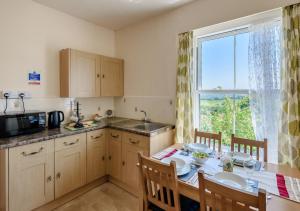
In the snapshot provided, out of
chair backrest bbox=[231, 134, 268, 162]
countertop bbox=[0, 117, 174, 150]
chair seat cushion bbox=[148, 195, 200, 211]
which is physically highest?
countertop bbox=[0, 117, 174, 150]

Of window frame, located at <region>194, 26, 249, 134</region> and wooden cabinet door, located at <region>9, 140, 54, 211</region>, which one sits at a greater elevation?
window frame, located at <region>194, 26, 249, 134</region>

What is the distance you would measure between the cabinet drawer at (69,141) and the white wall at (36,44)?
674 millimetres

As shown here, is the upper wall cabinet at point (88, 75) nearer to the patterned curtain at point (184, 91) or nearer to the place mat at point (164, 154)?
the patterned curtain at point (184, 91)

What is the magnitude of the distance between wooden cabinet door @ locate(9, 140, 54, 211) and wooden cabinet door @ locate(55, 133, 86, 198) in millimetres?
72

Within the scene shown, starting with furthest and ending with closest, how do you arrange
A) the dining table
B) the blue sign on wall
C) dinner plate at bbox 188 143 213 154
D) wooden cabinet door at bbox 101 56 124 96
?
wooden cabinet door at bbox 101 56 124 96 → the blue sign on wall → dinner plate at bbox 188 143 213 154 → the dining table

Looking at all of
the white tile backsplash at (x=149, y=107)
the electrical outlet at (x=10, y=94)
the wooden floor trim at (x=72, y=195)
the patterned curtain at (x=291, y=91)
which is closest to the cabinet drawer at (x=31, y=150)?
the wooden floor trim at (x=72, y=195)

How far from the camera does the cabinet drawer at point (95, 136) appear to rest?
2.44 m

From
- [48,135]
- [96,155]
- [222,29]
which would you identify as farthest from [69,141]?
[222,29]

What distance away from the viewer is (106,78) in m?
2.99

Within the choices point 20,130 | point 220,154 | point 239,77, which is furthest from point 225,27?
point 20,130

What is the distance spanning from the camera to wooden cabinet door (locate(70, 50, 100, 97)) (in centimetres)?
253

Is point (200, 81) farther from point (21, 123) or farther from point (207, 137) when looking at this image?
point (21, 123)

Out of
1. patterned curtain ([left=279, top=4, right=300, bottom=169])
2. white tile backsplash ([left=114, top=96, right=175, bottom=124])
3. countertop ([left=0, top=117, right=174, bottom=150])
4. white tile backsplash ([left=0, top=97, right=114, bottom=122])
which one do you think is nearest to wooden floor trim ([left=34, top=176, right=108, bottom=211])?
countertop ([left=0, top=117, right=174, bottom=150])

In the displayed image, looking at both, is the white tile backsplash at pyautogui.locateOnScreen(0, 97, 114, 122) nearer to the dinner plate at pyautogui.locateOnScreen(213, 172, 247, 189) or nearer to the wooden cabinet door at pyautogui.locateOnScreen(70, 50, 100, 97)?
the wooden cabinet door at pyautogui.locateOnScreen(70, 50, 100, 97)
